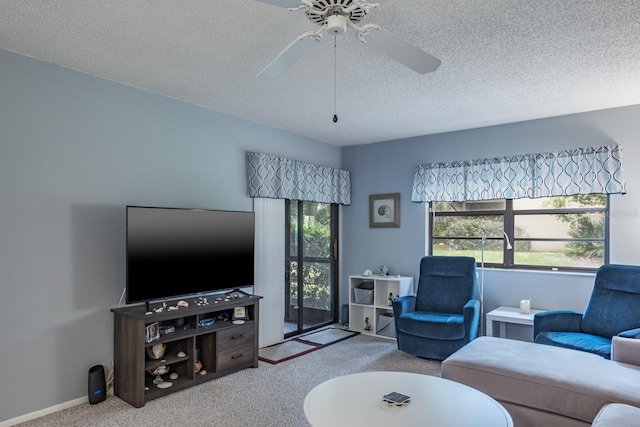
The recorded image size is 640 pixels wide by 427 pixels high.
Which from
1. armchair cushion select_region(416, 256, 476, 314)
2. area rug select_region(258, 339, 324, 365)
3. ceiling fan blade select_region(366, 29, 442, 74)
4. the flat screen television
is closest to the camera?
ceiling fan blade select_region(366, 29, 442, 74)

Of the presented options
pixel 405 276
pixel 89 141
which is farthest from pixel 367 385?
pixel 405 276

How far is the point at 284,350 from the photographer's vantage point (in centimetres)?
450

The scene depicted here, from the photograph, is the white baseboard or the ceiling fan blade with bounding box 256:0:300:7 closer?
the ceiling fan blade with bounding box 256:0:300:7

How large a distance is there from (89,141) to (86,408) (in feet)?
6.65

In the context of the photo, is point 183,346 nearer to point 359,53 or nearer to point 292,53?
point 292,53

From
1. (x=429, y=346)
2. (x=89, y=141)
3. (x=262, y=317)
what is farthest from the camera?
(x=262, y=317)

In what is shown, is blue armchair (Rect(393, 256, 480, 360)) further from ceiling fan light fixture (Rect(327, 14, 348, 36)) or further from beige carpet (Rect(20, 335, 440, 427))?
ceiling fan light fixture (Rect(327, 14, 348, 36))

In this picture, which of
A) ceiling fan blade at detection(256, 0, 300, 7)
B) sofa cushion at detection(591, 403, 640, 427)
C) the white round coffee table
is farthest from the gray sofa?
ceiling fan blade at detection(256, 0, 300, 7)

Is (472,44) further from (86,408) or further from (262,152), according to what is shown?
(86,408)

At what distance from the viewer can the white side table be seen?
4.05 meters

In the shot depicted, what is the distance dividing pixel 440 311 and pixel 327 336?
1.42 meters

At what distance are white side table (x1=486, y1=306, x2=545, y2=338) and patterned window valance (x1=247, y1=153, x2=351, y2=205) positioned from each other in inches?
96.6

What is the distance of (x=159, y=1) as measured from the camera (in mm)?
2191

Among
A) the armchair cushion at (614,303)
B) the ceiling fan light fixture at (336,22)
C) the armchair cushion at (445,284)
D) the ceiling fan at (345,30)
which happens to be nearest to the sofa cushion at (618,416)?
the armchair cushion at (614,303)
